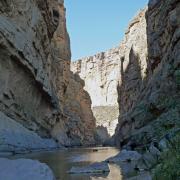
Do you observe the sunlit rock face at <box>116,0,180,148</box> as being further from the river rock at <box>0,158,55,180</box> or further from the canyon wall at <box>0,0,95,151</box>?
the canyon wall at <box>0,0,95,151</box>

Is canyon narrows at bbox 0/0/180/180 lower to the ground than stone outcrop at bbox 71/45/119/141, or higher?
lower

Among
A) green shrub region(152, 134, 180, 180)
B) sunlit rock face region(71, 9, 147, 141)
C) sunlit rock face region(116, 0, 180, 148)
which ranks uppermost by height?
sunlit rock face region(71, 9, 147, 141)

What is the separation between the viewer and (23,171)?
28.4ft

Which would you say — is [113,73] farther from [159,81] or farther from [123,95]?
[159,81]

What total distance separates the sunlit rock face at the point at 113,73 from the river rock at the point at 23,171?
156ft

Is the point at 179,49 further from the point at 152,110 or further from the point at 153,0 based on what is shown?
the point at 153,0

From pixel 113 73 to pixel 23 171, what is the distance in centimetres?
16006

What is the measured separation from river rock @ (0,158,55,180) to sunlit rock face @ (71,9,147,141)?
47433 millimetres

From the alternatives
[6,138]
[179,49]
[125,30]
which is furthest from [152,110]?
[125,30]

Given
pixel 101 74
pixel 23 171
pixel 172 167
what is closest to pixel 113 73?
pixel 101 74

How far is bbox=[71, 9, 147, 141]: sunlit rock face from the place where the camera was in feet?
203

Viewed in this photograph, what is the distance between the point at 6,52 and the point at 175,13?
1460cm

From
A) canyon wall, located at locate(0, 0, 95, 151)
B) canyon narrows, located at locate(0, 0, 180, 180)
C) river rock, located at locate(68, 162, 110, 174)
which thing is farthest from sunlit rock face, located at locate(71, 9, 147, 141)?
river rock, located at locate(68, 162, 110, 174)

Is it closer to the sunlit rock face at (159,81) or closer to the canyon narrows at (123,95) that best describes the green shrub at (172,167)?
the canyon narrows at (123,95)
